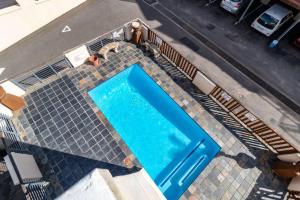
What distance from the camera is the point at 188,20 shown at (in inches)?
644

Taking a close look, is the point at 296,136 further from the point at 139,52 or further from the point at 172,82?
the point at 139,52

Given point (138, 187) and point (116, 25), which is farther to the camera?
point (116, 25)

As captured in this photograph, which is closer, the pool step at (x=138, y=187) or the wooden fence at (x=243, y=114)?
the pool step at (x=138, y=187)

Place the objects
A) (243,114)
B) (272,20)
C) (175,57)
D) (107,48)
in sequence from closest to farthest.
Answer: (243,114) → (175,57) → (107,48) → (272,20)

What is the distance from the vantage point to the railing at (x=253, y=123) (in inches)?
354

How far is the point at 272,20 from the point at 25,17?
20.2 meters

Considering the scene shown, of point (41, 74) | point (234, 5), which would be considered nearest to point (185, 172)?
point (41, 74)

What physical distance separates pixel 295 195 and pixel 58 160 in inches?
468

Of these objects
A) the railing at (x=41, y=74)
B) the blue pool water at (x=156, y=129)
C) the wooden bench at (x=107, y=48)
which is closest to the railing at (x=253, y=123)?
the blue pool water at (x=156, y=129)

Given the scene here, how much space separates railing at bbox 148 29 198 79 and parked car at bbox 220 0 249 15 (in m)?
9.04

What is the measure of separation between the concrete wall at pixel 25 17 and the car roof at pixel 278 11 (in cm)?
1782

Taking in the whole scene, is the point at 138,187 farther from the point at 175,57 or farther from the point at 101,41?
the point at 101,41

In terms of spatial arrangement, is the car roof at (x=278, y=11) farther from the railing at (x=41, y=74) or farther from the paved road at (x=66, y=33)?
the railing at (x=41, y=74)

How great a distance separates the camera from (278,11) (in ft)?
49.7
